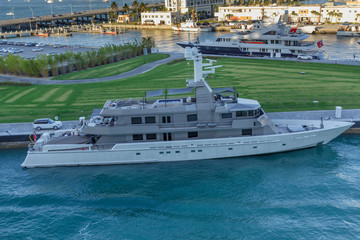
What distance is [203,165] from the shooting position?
94.9ft

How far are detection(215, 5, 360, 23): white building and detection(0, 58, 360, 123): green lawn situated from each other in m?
62.0

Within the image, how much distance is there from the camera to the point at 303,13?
131m

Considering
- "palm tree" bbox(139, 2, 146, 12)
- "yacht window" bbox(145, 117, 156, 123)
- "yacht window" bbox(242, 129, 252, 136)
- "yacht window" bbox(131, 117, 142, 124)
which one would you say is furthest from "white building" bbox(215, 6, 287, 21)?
"yacht window" bbox(131, 117, 142, 124)

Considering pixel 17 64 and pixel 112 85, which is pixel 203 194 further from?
pixel 17 64

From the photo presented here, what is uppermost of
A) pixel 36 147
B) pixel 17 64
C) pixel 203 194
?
pixel 17 64

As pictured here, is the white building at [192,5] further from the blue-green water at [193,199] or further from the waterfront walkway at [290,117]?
the blue-green water at [193,199]

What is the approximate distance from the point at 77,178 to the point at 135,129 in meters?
5.95

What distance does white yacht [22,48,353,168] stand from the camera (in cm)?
2903

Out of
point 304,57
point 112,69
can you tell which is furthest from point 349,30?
point 112,69

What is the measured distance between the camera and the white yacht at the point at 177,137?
95.2ft

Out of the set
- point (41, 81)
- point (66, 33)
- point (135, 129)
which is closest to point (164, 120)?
point (135, 129)

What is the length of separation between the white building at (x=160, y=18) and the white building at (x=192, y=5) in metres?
10.5

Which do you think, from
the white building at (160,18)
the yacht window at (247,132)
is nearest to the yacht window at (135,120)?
the yacht window at (247,132)

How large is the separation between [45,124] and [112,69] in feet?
94.3
